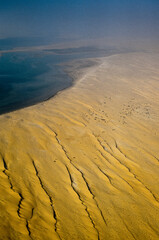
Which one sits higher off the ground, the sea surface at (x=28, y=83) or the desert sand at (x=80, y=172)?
the sea surface at (x=28, y=83)

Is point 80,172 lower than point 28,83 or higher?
lower

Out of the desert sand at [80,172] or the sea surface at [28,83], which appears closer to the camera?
the desert sand at [80,172]

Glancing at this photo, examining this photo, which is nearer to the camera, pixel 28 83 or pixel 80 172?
pixel 80 172

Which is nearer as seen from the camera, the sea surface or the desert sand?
the desert sand

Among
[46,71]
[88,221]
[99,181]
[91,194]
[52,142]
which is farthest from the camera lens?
[46,71]

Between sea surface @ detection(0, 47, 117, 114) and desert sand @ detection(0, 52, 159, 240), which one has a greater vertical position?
sea surface @ detection(0, 47, 117, 114)

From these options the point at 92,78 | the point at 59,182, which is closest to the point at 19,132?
the point at 59,182

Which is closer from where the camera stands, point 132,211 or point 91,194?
point 132,211

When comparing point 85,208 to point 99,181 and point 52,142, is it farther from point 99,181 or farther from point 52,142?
point 52,142
